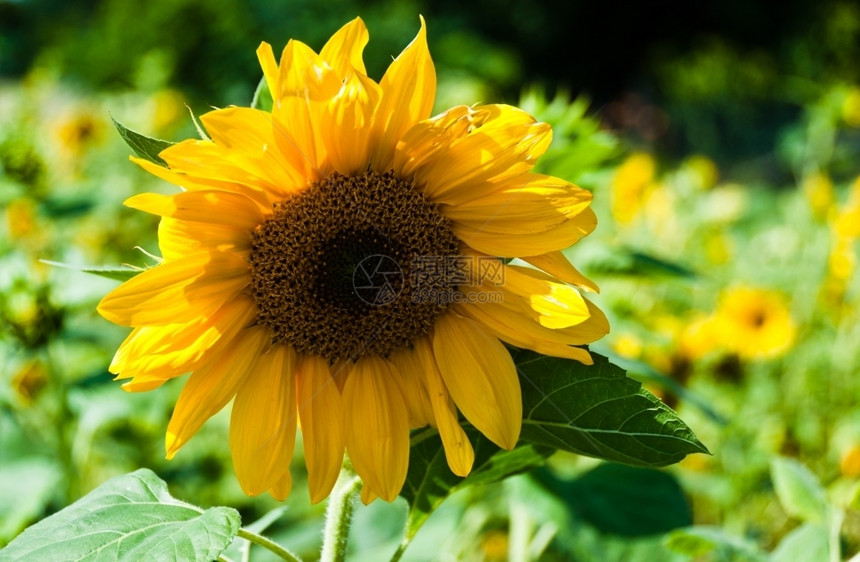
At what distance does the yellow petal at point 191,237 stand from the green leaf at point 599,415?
0.28 metres

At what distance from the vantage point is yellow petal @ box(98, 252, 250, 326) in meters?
0.65

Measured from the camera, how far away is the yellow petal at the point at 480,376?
2.31ft

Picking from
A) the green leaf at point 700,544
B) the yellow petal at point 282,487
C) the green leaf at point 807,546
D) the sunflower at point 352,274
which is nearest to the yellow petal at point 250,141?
the sunflower at point 352,274

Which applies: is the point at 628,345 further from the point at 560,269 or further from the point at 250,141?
the point at 250,141

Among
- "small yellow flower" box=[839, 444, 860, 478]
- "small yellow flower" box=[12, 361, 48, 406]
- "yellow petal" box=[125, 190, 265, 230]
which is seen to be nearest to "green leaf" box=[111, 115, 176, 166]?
"yellow petal" box=[125, 190, 265, 230]

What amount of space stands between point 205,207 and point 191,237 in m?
0.03

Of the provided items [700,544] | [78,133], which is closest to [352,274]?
[700,544]

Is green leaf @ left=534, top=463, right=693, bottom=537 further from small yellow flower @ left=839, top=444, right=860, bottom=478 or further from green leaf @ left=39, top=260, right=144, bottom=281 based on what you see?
small yellow flower @ left=839, top=444, right=860, bottom=478

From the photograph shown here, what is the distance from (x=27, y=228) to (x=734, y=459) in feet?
5.17

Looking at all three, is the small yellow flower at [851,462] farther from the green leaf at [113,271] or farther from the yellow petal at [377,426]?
the green leaf at [113,271]

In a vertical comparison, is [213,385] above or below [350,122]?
below

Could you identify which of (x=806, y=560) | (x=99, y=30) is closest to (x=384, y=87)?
(x=806, y=560)

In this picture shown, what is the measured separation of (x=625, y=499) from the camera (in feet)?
3.89

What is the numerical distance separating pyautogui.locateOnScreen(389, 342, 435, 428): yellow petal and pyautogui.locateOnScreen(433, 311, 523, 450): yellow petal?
0.08ft
